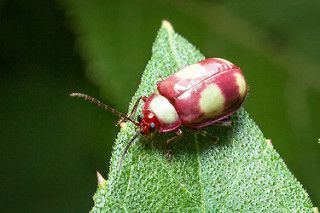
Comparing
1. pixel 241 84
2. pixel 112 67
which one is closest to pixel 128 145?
pixel 241 84

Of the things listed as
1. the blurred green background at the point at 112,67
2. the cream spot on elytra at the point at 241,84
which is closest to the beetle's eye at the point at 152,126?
the cream spot on elytra at the point at 241,84

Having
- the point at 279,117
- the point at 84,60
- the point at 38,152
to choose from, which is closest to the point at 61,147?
the point at 38,152

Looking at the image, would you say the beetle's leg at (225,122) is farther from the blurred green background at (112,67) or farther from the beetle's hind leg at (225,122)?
the blurred green background at (112,67)

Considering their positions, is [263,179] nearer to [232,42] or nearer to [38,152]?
[232,42]

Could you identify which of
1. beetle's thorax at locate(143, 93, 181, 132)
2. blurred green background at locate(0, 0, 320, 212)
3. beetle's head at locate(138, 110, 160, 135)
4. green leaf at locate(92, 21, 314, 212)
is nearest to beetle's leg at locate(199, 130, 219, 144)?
green leaf at locate(92, 21, 314, 212)

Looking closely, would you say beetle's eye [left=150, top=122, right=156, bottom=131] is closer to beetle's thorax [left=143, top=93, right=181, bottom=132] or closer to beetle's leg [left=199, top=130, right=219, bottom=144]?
beetle's thorax [left=143, top=93, right=181, bottom=132]

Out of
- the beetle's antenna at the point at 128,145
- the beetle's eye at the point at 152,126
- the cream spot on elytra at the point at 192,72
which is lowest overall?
the beetle's eye at the point at 152,126
